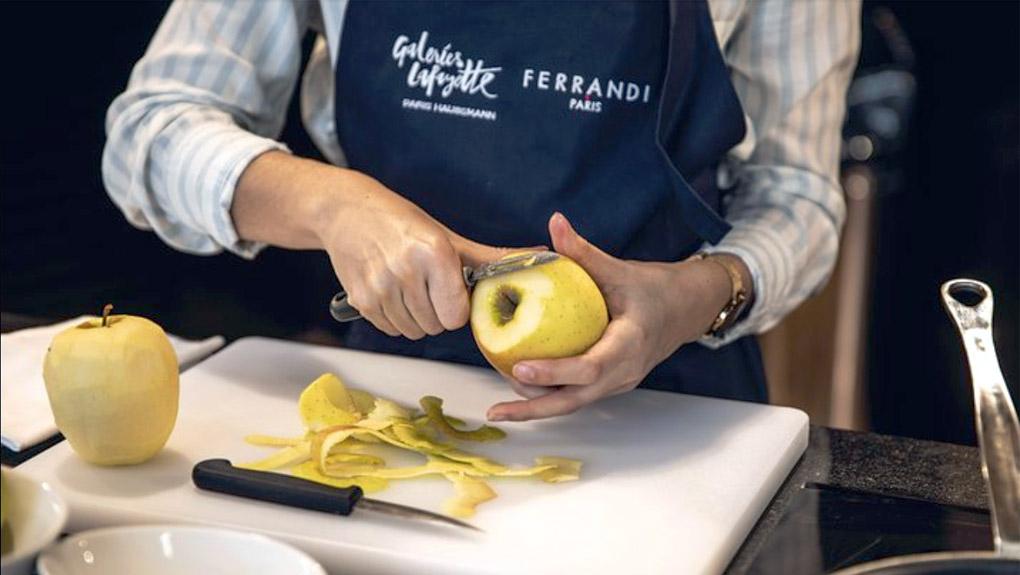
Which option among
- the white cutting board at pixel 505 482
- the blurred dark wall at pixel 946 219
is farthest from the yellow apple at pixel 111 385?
the blurred dark wall at pixel 946 219

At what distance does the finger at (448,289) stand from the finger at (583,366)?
62 millimetres

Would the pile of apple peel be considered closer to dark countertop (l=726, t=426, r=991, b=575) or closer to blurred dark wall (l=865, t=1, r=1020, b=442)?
dark countertop (l=726, t=426, r=991, b=575)

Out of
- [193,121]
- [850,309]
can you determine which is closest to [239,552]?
[193,121]

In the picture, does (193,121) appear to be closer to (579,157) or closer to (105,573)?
(579,157)

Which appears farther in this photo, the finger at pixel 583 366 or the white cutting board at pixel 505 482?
the finger at pixel 583 366

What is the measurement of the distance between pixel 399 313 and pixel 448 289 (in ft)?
0.21

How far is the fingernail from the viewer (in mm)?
1159

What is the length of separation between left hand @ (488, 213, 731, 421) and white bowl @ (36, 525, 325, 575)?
1.01 ft

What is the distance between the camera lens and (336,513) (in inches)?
41.4

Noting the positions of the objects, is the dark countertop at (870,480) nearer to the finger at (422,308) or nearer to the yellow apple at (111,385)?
the finger at (422,308)

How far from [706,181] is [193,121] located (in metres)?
0.51

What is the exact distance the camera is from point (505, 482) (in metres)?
1.14

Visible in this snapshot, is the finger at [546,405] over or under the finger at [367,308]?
under

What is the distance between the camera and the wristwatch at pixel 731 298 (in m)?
1.42
